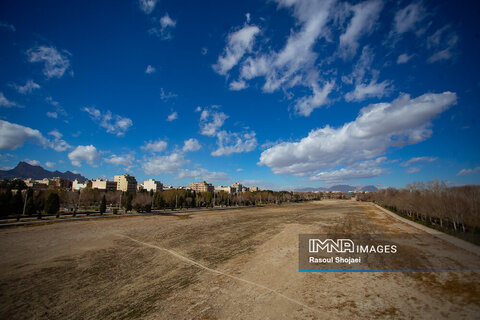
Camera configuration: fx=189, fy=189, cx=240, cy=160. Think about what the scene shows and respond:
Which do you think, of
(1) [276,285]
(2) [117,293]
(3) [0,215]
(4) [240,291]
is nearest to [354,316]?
(1) [276,285]

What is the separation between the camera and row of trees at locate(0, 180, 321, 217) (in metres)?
37.9

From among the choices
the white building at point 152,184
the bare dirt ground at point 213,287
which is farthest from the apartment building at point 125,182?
the bare dirt ground at point 213,287

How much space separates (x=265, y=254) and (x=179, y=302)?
773 cm

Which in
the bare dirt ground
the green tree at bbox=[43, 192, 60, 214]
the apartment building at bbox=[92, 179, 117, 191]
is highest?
the apartment building at bbox=[92, 179, 117, 191]

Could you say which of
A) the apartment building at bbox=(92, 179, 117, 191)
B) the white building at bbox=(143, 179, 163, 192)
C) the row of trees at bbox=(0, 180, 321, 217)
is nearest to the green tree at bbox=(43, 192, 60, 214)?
the row of trees at bbox=(0, 180, 321, 217)

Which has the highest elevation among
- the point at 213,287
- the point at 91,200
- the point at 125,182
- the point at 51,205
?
the point at 125,182

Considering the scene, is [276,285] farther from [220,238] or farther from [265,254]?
[220,238]

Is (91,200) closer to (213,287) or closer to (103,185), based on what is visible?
(213,287)

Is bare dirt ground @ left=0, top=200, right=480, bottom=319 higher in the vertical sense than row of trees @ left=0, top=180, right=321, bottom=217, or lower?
lower

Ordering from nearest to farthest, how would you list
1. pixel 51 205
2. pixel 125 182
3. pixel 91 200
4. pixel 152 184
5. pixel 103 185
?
pixel 51 205
pixel 91 200
pixel 103 185
pixel 125 182
pixel 152 184

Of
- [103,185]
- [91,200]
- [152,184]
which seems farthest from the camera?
[152,184]

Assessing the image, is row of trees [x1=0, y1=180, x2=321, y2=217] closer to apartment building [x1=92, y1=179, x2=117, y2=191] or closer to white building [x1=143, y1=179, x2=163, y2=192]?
apartment building [x1=92, y1=179, x2=117, y2=191]

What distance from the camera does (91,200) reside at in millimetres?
60906

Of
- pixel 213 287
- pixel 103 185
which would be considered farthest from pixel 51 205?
pixel 103 185
